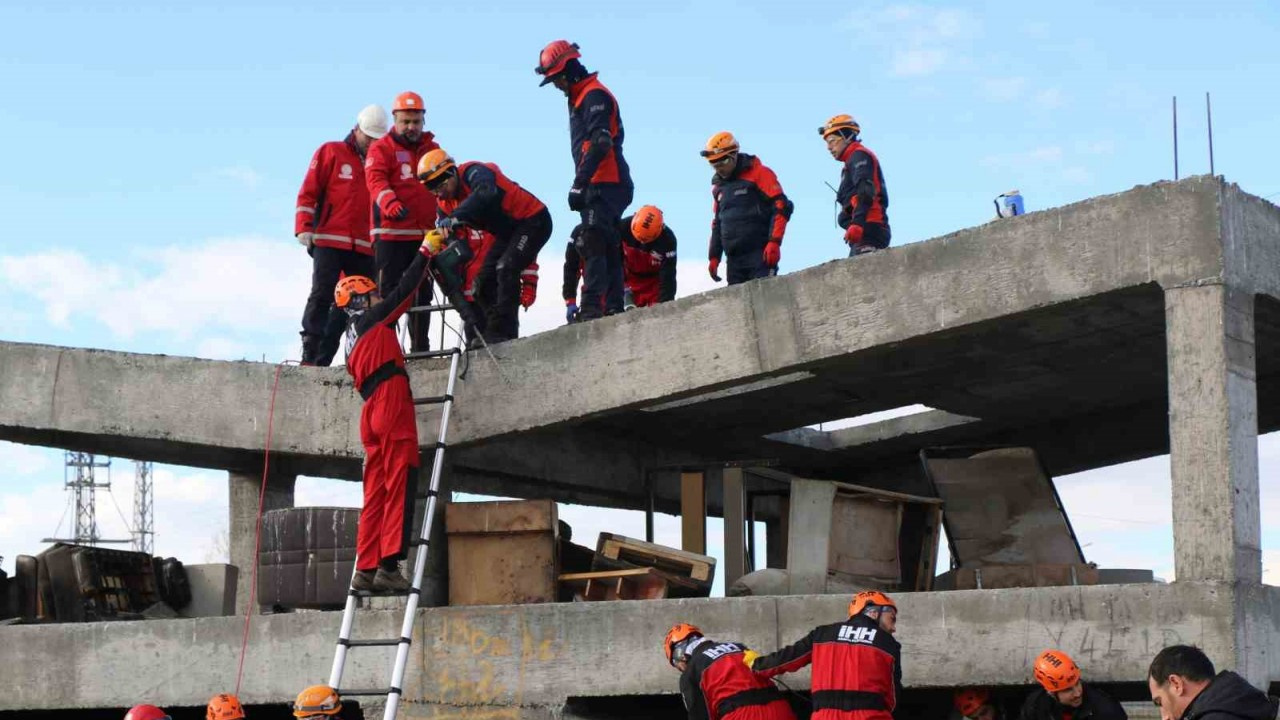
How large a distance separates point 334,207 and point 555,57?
7.44ft

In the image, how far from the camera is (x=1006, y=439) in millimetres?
15875

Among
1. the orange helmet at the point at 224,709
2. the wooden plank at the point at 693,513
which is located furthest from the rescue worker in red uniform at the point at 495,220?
the orange helmet at the point at 224,709

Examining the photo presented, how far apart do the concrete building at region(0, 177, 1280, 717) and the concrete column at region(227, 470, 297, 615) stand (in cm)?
3

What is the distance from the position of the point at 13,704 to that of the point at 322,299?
3.91m

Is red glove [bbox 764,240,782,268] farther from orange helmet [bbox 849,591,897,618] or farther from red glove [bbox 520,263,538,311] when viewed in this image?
orange helmet [bbox 849,591,897,618]

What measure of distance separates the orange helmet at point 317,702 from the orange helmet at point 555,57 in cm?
487

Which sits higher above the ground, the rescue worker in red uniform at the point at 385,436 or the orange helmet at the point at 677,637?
the rescue worker in red uniform at the point at 385,436

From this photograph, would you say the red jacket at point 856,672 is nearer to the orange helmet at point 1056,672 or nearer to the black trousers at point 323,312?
the orange helmet at point 1056,672

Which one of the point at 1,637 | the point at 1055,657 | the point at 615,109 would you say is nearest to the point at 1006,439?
the point at 615,109

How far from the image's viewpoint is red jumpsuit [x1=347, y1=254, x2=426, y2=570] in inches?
441

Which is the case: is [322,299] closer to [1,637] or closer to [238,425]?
[238,425]

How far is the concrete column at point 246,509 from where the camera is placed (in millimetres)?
13961

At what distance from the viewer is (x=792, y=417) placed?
47.7 feet

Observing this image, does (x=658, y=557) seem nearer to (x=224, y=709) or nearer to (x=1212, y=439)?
(x=224, y=709)
